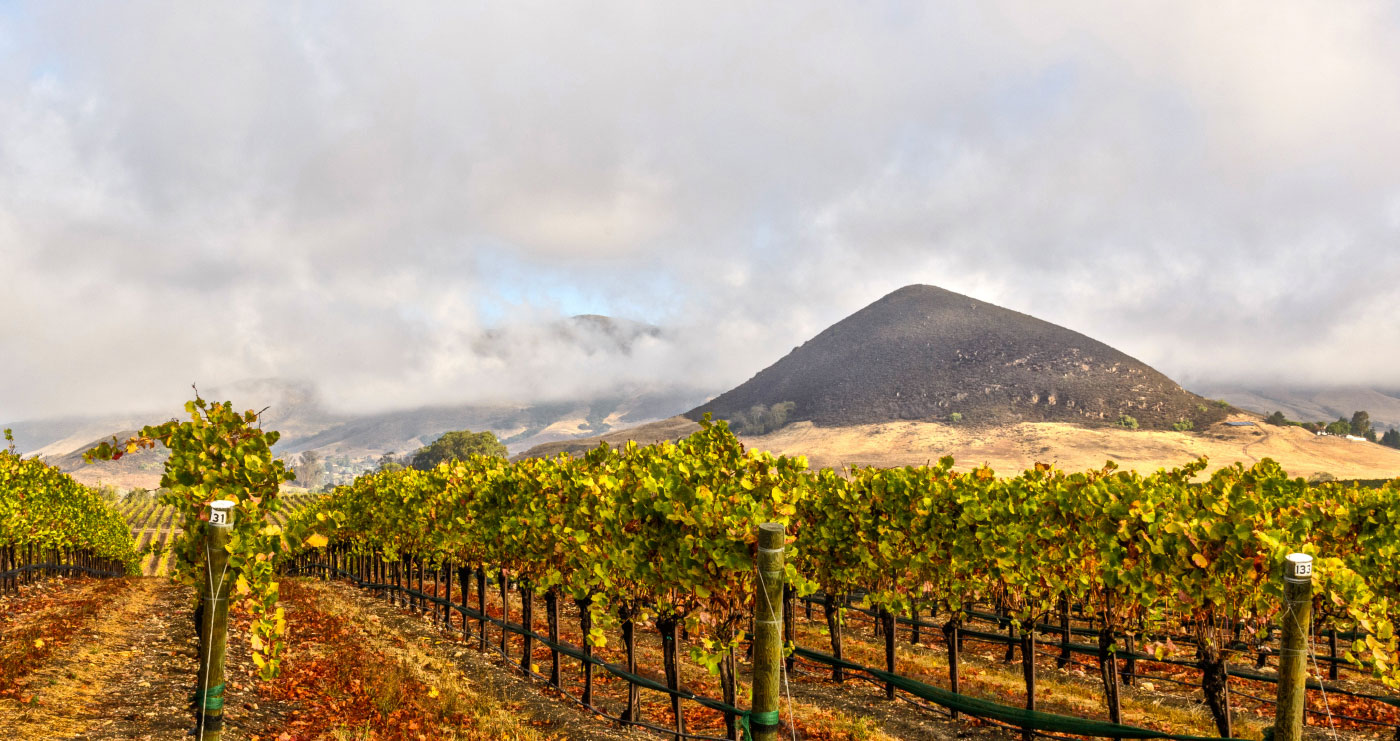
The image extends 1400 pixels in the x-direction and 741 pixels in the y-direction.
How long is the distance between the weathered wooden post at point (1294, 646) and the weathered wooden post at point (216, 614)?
7941mm

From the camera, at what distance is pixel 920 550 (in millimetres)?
15727

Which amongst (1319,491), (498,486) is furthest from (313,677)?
(1319,491)

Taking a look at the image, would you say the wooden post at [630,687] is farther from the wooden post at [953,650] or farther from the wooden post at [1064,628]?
the wooden post at [1064,628]

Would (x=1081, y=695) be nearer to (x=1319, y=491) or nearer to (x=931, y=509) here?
(x=931, y=509)

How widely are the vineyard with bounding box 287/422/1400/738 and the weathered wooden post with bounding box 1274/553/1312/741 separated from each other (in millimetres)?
1058

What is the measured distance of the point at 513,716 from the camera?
1136 centimetres

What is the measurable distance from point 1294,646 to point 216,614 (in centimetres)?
846

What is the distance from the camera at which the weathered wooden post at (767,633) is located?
525 cm

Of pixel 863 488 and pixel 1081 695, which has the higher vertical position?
pixel 863 488

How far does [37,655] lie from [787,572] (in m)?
13.2

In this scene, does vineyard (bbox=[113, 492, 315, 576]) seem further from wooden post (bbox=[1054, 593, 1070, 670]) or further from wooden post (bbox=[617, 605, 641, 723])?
wooden post (bbox=[1054, 593, 1070, 670])

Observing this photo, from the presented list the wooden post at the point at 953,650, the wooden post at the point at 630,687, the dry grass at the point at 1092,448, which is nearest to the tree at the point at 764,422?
the dry grass at the point at 1092,448

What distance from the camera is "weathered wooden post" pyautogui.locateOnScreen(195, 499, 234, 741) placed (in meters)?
5.93

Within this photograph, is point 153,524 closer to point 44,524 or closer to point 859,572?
point 44,524
